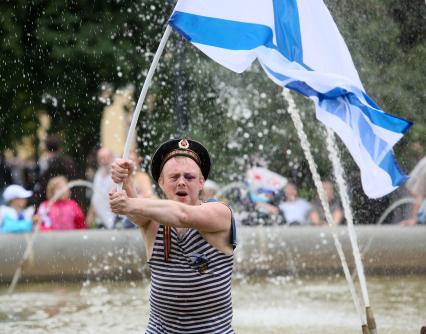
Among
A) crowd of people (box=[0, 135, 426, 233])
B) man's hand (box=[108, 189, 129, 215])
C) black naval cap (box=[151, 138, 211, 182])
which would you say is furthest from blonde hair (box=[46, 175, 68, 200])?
man's hand (box=[108, 189, 129, 215])

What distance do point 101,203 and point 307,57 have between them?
24.4 ft

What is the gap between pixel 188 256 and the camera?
14.7ft

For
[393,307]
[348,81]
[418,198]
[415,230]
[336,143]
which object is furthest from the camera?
[336,143]

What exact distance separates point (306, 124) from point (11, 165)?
5.10 metres

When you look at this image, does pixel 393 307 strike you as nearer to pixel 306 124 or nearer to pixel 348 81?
pixel 348 81

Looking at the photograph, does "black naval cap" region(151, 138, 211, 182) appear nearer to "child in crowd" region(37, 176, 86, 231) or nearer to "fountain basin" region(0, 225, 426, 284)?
"fountain basin" region(0, 225, 426, 284)

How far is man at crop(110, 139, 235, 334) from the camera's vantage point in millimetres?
4457

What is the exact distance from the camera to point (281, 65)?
5.71m

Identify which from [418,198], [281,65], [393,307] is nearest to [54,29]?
[418,198]

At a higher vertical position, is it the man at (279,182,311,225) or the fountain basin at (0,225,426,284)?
the man at (279,182,311,225)

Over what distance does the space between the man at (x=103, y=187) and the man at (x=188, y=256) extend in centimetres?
785

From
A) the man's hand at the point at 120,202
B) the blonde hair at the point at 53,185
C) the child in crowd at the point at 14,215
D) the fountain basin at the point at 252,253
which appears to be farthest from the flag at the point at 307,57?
the child in crowd at the point at 14,215

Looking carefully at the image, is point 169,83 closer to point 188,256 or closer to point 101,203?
point 101,203

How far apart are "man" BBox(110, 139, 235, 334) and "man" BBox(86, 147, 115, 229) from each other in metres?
7.85
